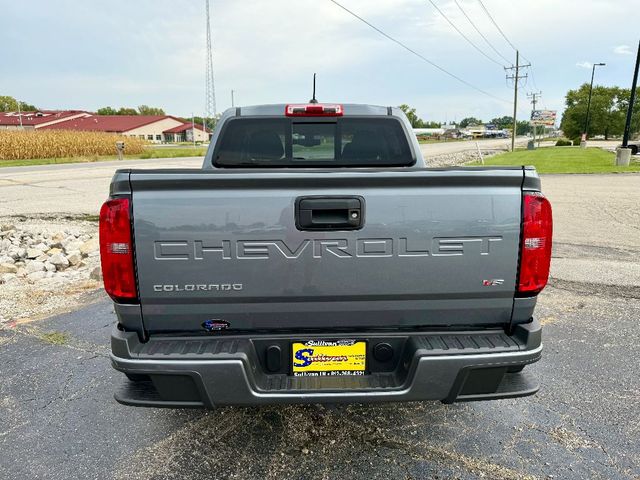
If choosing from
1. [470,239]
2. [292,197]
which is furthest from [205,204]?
[470,239]

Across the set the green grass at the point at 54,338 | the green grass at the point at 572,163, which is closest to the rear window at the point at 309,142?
the green grass at the point at 54,338

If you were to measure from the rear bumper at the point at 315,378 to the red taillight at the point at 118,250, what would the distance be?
0.81 feet

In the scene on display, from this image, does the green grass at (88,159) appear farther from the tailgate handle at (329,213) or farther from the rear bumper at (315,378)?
the tailgate handle at (329,213)

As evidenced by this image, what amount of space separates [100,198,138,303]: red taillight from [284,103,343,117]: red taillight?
69.6 inches

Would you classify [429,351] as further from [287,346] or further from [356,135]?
[356,135]

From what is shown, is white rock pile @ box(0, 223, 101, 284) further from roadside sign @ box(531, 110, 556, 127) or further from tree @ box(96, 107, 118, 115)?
tree @ box(96, 107, 118, 115)

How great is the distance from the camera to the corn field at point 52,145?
107 feet

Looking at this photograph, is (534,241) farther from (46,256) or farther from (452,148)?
(452,148)

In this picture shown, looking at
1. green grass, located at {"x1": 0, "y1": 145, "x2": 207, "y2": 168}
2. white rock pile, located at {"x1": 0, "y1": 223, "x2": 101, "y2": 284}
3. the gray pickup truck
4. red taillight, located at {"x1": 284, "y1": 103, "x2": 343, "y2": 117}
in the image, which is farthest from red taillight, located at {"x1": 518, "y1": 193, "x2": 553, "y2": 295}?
green grass, located at {"x1": 0, "y1": 145, "x2": 207, "y2": 168}

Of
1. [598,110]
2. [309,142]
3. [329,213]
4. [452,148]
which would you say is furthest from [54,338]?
[598,110]

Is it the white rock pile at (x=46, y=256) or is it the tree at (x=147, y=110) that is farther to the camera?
the tree at (x=147, y=110)

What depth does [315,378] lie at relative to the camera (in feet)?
8.28

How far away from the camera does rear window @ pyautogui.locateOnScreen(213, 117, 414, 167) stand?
4055 mm

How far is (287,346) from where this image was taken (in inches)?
98.4
